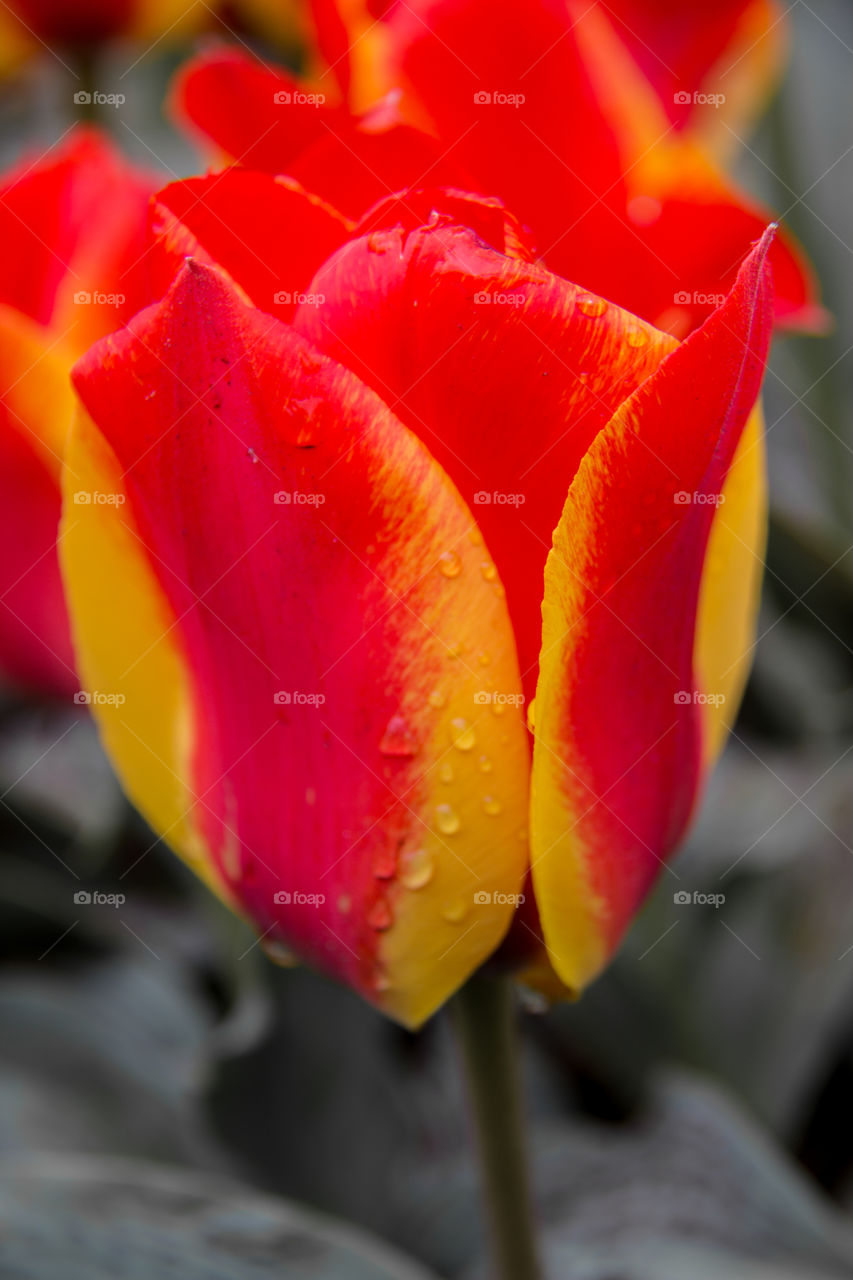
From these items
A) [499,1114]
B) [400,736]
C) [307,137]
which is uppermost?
[307,137]

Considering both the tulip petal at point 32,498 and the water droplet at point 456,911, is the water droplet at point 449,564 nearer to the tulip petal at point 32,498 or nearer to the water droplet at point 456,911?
the water droplet at point 456,911

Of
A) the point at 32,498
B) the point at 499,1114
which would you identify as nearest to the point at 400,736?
the point at 499,1114

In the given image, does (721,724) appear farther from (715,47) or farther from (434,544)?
(715,47)

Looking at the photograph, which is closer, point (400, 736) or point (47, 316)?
point (400, 736)

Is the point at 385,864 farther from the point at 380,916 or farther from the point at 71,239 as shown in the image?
the point at 71,239

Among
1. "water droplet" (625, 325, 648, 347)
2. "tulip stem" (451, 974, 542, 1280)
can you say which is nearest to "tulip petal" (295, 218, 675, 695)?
"water droplet" (625, 325, 648, 347)

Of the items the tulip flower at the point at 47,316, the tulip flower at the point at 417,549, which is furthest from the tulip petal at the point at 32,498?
the tulip flower at the point at 417,549
